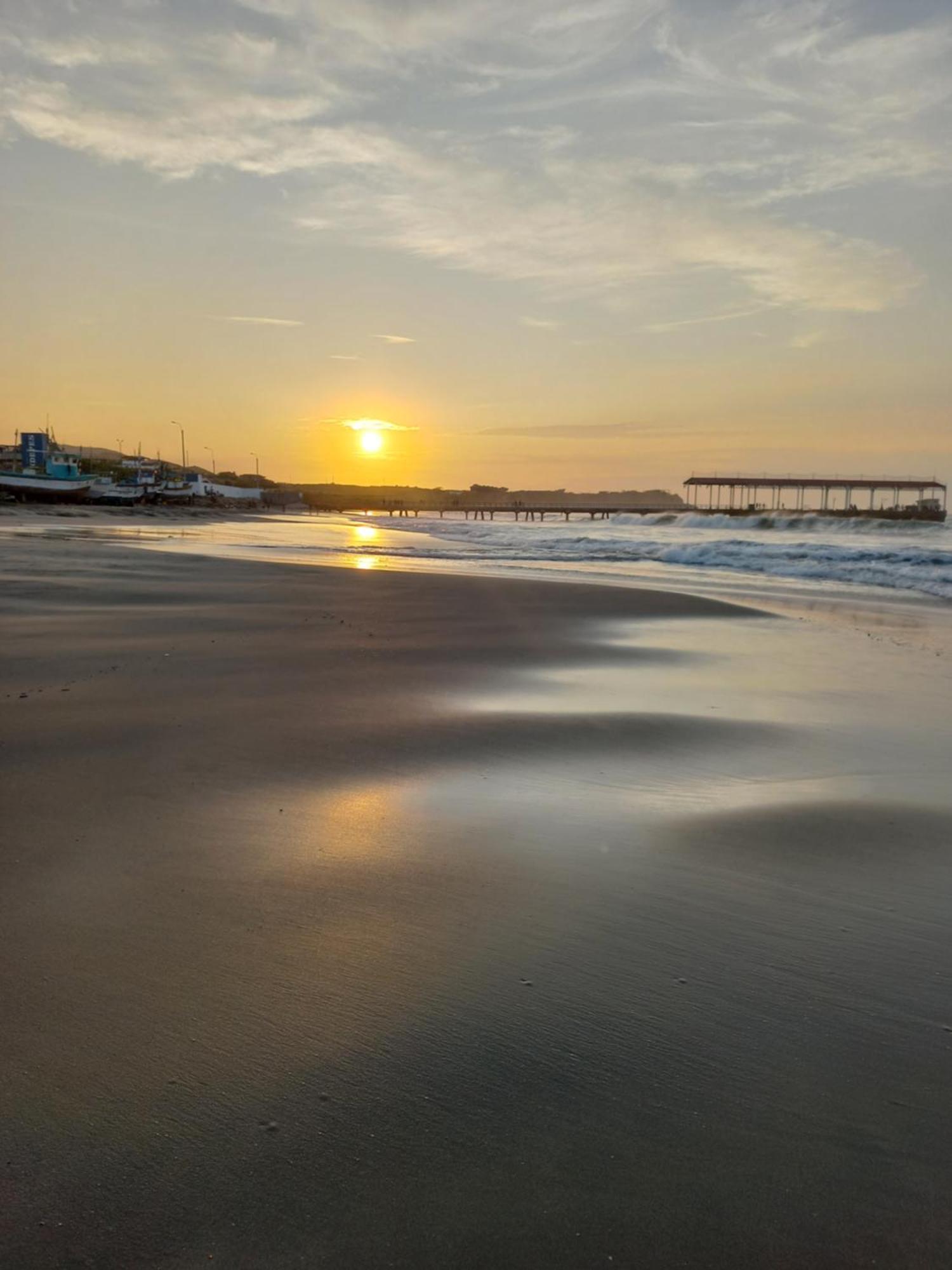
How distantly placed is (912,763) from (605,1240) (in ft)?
13.8

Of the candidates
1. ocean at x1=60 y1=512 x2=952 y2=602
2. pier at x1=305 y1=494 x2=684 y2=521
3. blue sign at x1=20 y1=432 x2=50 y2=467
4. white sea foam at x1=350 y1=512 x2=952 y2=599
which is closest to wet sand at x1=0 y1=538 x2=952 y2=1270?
ocean at x1=60 y1=512 x2=952 y2=602

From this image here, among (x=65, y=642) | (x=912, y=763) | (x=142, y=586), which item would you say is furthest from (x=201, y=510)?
(x=912, y=763)

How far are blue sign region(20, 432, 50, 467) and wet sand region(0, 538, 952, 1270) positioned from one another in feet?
262

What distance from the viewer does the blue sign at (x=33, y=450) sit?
252ft

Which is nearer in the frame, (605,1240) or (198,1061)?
Answer: (605,1240)

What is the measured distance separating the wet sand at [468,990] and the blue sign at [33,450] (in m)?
79.9

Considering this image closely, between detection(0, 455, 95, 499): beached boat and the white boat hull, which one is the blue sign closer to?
detection(0, 455, 95, 499): beached boat

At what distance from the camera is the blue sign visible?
76875 millimetres

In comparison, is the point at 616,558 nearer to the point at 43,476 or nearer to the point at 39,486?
the point at 39,486

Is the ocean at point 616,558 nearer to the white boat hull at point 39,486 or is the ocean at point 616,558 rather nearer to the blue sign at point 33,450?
the white boat hull at point 39,486

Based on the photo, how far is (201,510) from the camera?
7256 centimetres

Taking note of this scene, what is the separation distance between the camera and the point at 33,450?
7756 cm

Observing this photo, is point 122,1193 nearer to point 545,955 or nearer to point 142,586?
point 545,955

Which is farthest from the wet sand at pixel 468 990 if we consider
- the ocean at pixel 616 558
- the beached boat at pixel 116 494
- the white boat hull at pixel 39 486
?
the beached boat at pixel 116 494
